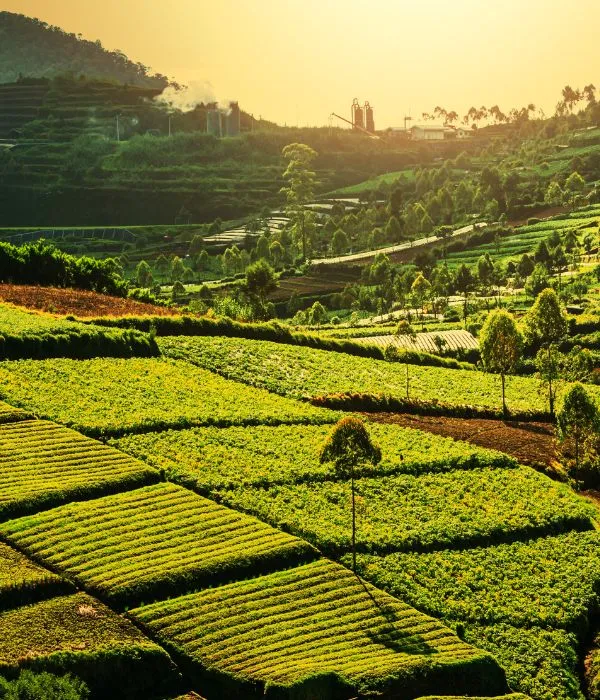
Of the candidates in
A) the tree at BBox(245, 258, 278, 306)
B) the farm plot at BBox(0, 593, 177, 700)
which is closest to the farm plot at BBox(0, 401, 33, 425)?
the farm plot at BBox(0, 593, 177, 700)

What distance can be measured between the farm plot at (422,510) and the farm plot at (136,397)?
977 centimetres

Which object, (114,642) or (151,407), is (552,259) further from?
(114,642)

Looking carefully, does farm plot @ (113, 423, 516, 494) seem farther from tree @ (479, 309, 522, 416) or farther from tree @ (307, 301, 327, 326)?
tree @ (307, 301, 327, 326)

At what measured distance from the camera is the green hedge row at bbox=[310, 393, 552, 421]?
7200 centimetres

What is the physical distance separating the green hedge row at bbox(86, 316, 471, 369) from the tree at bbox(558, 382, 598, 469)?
25099 mm

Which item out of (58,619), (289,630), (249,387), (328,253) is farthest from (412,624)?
(328,253)

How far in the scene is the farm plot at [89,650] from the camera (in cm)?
3778

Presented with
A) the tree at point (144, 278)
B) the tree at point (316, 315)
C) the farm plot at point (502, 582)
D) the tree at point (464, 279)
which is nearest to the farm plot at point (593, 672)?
the farm plot at point (502, 582)

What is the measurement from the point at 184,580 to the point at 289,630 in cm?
489

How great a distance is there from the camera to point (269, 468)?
188ft

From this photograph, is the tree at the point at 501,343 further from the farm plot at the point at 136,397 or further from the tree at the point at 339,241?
the tree at the point at 339,241

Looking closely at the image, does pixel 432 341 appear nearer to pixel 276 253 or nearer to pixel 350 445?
pixel 350 445

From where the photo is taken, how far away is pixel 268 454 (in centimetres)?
5953

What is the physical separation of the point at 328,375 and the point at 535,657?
38195mm
